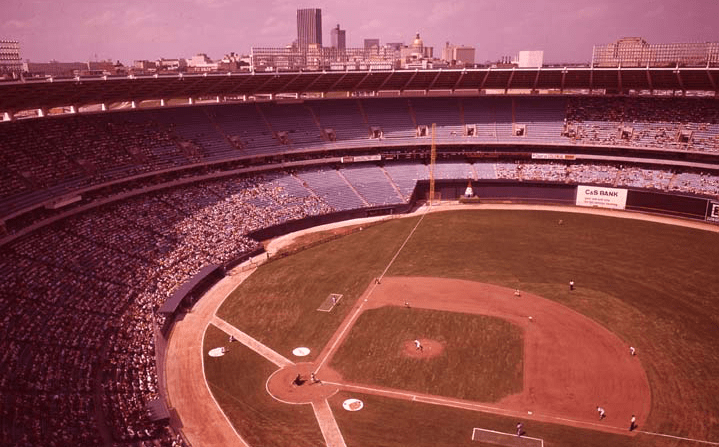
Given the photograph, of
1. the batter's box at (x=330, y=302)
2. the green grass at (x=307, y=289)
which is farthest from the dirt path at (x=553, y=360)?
the batter's box at (x=330, y=302)

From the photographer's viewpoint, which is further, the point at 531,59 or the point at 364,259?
the point at 531,59

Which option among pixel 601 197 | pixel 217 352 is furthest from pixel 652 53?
pixel 217 352

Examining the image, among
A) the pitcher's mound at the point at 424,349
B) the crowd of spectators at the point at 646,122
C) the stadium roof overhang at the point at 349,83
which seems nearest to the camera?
the pitcher's mound at the point at 424,349

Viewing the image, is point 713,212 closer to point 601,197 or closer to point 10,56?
point 601,197

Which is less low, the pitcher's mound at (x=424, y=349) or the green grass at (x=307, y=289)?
the green grass at (x=307, y=289)

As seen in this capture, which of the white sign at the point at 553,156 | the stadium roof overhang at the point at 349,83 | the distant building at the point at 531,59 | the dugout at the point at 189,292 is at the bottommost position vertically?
the dugout at the point at 189,292

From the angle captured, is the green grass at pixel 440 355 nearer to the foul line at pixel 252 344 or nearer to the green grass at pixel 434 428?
the green grass at pixel 434 428

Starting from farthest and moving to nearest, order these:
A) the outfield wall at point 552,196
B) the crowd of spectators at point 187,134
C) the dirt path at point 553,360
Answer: the outfield wall at point 552,196, the crowd of spectators at point 187,134, the dirt path at point 553,360

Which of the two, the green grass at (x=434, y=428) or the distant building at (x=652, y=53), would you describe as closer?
the green grass at (x=434, y=428)
